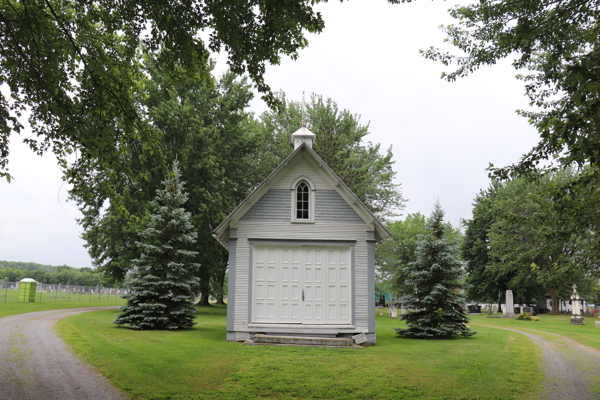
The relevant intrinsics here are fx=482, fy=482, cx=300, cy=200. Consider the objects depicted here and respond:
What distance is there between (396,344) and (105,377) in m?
9.94

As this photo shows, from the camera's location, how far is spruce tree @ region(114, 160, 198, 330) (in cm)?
1831

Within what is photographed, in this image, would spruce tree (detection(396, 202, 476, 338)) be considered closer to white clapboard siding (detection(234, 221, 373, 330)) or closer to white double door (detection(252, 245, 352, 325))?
white clapboard siding (detection(234, 221, 373, 330))

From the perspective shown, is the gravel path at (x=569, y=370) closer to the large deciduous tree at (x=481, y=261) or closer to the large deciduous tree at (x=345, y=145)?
the large deciduous tree at (x=345, y=145)

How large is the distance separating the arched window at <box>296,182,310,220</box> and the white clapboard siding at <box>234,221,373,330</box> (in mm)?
376

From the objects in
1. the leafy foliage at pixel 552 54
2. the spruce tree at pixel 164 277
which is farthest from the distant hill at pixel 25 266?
the leafy foliage at pixel 552 54

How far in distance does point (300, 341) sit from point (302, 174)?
5.48 meters

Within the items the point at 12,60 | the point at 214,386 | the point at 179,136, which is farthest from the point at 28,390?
the point at 179,136

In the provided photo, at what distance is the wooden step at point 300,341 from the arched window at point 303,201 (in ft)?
13.0

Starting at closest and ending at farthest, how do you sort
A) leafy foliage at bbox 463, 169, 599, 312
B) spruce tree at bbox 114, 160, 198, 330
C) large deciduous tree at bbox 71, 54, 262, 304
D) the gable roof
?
the gable roof
spruce tree at bbox 114, 160, 198, 330
large deciduous tree at bbox 71, 54, 262, 304
leafy foliage at bbox 463, 169, 599, 312

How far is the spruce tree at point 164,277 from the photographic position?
18.3 meters

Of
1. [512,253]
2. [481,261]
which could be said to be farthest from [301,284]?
[481,261]

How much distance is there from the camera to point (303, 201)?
1636 centimetres

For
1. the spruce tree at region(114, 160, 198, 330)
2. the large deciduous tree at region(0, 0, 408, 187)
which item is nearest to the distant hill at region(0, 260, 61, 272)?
the spruce tree at region(114, 160, 198, 330)

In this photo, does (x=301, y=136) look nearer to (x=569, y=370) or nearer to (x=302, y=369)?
(x=302, y=369)
